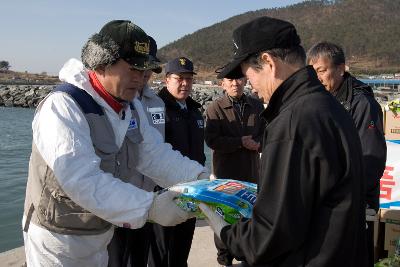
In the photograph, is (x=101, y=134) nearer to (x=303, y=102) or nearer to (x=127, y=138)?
(x=127, y=138)

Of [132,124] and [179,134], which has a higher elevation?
[132,124]

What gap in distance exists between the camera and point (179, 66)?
4.04 metres

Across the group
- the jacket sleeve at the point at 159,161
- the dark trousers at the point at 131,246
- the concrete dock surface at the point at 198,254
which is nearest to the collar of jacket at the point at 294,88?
the jacket sleeve at the point at 159,161

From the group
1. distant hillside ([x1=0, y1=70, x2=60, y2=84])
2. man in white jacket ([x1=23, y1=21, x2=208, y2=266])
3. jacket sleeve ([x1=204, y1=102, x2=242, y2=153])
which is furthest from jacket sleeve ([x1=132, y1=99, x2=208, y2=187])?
distant hillside ([x1=0, y1=70, x2=60, y2=84])

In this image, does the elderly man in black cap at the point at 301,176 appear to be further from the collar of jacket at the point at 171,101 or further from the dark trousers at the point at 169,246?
the collar of jacket at the point at 171,101

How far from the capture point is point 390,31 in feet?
319

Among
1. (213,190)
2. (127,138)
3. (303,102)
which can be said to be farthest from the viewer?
(127,138)

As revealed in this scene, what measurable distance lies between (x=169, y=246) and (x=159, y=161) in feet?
4.51

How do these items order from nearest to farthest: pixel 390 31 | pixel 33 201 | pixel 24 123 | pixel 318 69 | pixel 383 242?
pixel 33 201 < pixel 318 69 < pixel 383 242 < pixel 24 123 < pixel 390 31

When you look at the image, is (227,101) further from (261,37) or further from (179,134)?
(261,37)

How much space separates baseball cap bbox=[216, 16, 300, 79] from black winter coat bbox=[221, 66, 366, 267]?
137mm

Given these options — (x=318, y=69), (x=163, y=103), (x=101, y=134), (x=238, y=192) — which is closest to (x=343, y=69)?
(x=318, y=69)

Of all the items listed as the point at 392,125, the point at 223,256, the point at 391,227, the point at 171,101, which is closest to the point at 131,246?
the point at 223,256

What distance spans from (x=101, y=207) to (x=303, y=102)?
0.93m
